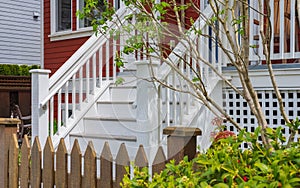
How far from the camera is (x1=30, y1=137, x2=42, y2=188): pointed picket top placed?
10.6 feet

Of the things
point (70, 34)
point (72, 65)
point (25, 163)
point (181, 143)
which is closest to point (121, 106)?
point (72, 65)

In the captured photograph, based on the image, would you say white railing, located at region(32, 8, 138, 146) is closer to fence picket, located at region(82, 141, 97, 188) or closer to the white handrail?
the white handrail

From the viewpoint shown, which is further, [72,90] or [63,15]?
[63,15]

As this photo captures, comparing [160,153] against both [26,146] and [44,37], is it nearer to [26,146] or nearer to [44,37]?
[26,146]

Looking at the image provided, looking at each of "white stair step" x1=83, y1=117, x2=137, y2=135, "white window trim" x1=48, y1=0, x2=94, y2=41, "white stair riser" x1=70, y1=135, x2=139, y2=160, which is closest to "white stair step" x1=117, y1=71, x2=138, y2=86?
"white stair step" x1=83, y1=117, x2=137, y2=135

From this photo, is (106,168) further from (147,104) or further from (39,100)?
(39,100)

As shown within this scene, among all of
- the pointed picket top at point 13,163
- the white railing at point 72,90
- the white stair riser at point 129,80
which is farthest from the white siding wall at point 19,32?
the pointed picket top at point 13,163

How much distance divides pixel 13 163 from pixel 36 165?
38cm

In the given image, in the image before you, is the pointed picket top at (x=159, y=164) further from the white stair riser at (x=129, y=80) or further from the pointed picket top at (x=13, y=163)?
the white stair riser at (x=129, y=80)

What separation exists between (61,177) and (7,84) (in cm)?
1075

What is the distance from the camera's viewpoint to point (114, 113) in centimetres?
586

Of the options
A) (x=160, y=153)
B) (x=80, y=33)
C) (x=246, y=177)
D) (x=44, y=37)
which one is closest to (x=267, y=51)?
(x=160, y=153)

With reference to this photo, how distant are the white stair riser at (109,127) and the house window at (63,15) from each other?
4.25 m

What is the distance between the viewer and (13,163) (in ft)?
11.6
